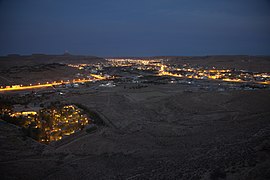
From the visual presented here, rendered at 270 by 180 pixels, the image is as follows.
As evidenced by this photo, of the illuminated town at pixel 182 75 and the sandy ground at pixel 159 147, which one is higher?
the illuminated town at pixel 182 75

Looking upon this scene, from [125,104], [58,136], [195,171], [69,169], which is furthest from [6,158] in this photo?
[125,104]

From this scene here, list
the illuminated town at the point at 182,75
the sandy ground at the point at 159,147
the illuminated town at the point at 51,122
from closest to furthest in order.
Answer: the sandy ground at the point at 159,147 < the illuminated town at the point at 51,122 < the illuminated town at the point at 182,75

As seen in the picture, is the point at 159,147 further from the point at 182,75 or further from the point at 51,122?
the point at 182,75

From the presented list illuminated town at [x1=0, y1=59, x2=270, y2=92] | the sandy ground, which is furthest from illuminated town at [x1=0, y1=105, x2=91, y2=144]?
illuminated town at [x1=0, y1=59, x2=270, y2=92]

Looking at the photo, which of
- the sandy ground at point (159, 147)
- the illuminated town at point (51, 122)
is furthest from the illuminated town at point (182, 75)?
the sandy ground at point (159, 147)

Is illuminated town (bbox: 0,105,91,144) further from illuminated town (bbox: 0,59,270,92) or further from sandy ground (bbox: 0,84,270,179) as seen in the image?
illuminated town (bbox: 0,59,270,92)

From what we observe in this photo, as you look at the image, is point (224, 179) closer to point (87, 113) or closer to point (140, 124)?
point (140, 124)

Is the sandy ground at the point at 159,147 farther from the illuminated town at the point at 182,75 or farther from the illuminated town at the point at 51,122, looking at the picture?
the illuminated town at the point at 182,75

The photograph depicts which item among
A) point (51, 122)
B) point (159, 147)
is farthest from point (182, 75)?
point (159, 147)
